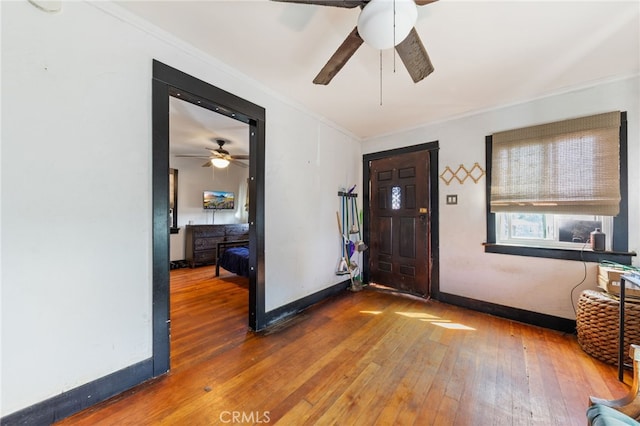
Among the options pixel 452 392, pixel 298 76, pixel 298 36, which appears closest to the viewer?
pixel 452 392

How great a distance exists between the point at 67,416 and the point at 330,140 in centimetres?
333

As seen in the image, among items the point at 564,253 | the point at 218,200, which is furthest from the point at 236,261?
the point at 564,253

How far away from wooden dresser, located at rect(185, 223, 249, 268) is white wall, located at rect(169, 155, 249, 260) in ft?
0.65

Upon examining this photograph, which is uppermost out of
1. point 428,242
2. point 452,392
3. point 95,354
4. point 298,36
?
point 298,36

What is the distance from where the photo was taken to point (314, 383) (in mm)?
1578

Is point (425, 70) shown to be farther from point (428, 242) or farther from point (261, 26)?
point (428, 242)

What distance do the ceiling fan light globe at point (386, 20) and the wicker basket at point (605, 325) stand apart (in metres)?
2.54

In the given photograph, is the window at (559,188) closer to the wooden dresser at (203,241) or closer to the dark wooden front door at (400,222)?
the dark wooden front door at (400,222)

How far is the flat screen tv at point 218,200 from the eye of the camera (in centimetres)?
560

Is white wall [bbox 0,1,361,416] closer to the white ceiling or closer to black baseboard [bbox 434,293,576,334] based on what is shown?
the white ceiling

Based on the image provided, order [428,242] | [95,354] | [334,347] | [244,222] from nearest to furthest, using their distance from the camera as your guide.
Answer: [95,354] → [334,347] → [428,242] → [244,222]

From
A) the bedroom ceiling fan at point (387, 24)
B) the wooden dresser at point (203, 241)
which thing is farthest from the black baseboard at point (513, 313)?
the wooden dresser at point (203, 241)

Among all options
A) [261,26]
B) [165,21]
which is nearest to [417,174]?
[261,26]

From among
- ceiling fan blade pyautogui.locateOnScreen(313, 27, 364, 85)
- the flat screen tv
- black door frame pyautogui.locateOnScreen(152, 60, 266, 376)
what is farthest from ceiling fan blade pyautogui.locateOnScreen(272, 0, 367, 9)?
the flat screen tv
